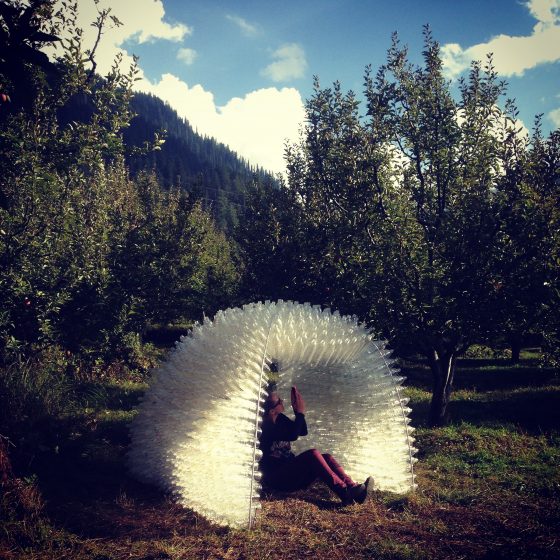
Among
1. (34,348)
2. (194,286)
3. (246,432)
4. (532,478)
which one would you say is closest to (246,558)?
(246,432)

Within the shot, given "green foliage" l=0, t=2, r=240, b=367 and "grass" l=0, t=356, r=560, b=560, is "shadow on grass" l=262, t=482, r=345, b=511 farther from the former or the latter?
"green foliage" l=0, t=2, r=240, b=367

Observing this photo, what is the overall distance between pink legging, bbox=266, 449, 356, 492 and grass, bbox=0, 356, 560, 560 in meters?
0.27

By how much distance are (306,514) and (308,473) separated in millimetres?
624

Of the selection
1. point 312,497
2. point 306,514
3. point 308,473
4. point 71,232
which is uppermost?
point 71,232

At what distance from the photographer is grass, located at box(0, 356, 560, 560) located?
5.32m

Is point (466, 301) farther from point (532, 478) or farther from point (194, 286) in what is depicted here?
point (194, 286)

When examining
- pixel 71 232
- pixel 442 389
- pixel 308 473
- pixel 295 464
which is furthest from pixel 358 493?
pixel 71 232

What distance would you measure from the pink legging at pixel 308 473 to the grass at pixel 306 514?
0.27 m

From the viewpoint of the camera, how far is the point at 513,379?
1822 centimetres

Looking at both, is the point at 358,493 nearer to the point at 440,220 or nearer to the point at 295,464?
the point at 295,464

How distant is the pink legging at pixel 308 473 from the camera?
6812 mm

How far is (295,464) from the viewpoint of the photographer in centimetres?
703

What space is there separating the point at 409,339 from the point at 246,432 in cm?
584

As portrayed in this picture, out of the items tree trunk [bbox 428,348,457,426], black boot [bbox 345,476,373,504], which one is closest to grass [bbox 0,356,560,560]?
black boot [bbox 345,476,373,504]
